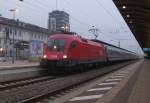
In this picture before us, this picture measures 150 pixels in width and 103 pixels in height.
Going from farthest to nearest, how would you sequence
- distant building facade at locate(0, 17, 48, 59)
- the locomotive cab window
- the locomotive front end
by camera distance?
1. distant building facade at locate(0, 17, 48, 59)
2. the locomotive cab window
3. the locomotive front end

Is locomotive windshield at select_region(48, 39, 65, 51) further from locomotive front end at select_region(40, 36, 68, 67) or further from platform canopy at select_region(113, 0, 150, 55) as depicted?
platform canopy at select_region(113, 0, 150, 55)

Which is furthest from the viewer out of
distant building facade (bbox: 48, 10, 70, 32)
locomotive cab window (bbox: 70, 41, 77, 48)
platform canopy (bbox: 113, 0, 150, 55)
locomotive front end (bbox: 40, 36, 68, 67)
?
distant building facade (bbox: 48, 10, 70, 32)

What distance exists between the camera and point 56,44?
2736 cm

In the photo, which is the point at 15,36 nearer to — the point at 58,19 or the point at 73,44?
the point at 58,19

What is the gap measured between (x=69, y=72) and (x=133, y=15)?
22412 millimetres

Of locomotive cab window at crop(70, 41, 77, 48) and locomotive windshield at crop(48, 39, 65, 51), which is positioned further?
locomotive cab window at crop(70, 41, 77, 48)

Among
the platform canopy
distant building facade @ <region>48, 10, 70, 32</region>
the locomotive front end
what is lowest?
the locomotive front end

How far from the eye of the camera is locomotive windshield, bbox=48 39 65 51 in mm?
26938

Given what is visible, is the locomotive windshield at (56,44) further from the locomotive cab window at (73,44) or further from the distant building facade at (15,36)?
the distant building facade at (15,36)

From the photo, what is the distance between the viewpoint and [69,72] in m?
29.2

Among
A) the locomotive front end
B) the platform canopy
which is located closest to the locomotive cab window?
the locomotive front end

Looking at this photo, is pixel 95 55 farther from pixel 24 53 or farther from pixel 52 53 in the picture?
pixel 24 53

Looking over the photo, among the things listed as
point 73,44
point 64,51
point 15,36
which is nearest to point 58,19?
point 15,36

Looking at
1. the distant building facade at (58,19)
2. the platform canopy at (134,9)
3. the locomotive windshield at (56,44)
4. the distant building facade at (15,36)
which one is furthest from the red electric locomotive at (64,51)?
the distant building facade at (58,19)
